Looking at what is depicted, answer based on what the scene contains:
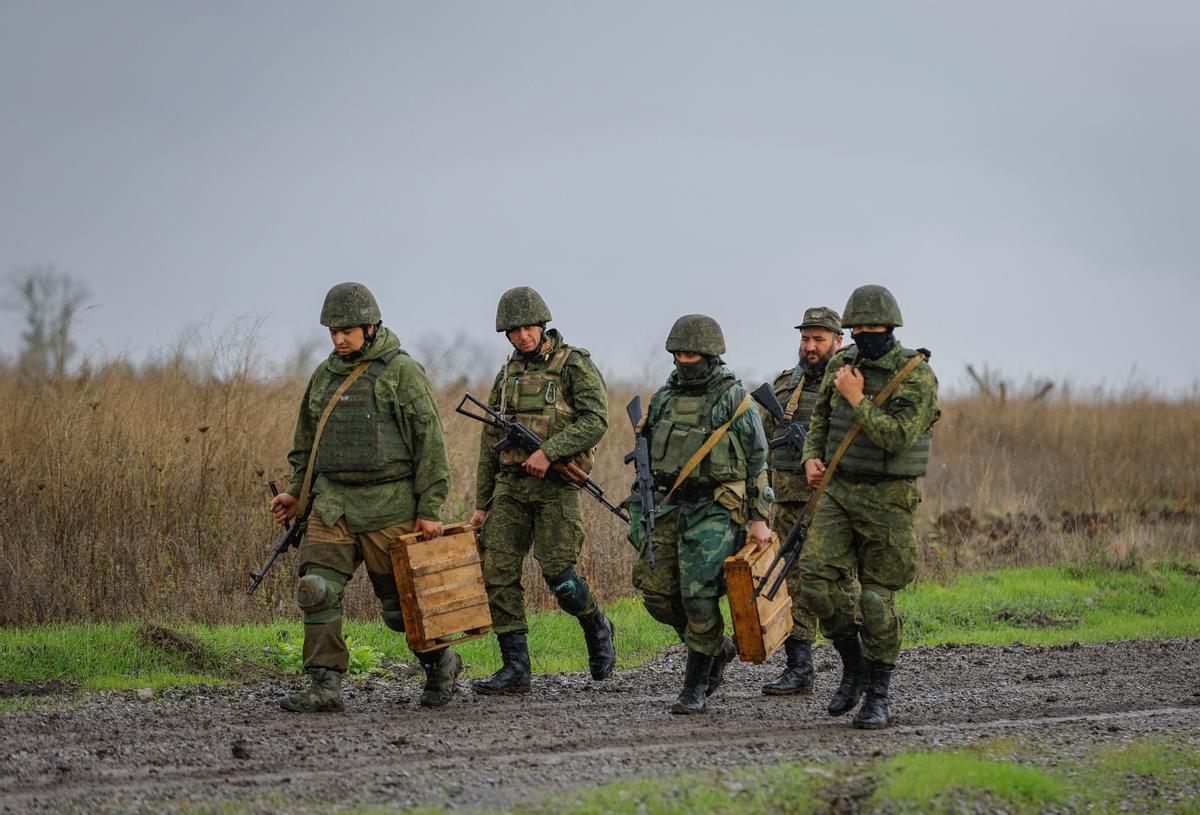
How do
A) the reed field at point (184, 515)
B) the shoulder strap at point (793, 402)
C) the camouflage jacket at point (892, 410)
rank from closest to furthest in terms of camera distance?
the camouflage jacket at point (892, 410) < the shoulder strap at point (793, 402) < the reed field at point (184, 515)

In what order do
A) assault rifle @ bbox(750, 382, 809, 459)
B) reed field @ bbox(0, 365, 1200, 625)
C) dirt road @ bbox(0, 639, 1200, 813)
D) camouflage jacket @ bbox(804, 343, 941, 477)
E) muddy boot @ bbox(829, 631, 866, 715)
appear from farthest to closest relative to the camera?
reed field @ bbox(0, 365, 1200, 625) → assault rifle @ bbox(750, 382, 809, 459) → muddy boot @ bbox(829, 631, 866, 715) → camouflage jacket @ bbox(804, 343, 941, 477) → dirt road @ bbox(0, 639, 1200, 813)

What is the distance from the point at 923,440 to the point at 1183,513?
13126mm

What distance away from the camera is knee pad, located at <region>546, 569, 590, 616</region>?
876 cm

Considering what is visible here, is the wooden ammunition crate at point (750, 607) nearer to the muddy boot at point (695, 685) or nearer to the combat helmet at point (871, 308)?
the muddy boot at point (695, 685)

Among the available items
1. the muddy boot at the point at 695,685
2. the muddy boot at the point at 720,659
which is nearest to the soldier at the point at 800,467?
the muddy boot at the point at 720,659

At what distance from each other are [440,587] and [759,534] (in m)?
1.84

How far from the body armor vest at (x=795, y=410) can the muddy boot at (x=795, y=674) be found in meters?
1.14

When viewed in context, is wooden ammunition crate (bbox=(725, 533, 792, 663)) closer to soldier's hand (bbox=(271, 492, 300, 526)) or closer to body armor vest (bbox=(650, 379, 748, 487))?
body armor vest (bbox=(650, 379, 748, 487))

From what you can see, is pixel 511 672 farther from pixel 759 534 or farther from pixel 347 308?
pixel 347 308

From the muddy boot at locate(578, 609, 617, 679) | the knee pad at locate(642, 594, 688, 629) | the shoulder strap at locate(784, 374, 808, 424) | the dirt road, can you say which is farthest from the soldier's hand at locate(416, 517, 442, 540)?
the shoulder strap at locate(784, 374, 808, 424)

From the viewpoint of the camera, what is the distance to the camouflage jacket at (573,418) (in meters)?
8.61

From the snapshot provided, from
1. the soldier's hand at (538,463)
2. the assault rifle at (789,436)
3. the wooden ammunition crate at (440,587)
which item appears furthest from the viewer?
the assault rifle at (789,436)

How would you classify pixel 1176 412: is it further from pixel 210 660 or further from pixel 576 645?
pixel 210 660

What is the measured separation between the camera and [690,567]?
7.92 m
